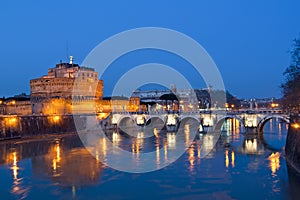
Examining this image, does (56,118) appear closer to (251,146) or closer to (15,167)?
(15,167)

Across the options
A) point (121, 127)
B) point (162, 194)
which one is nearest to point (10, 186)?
point (162, 194)

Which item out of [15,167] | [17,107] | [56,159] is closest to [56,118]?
[17,107]

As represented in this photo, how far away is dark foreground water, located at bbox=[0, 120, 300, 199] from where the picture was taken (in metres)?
16.2

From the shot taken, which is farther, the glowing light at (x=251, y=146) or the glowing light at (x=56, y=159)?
the glowing light at (x=251, y=146)

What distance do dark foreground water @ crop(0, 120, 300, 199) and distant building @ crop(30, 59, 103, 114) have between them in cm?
3266

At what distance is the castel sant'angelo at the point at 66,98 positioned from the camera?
60.1m

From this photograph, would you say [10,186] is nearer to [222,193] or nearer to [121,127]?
[222,193]

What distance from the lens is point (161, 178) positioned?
19266 mm

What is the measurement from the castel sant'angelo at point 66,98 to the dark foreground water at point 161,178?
32586 millimetres

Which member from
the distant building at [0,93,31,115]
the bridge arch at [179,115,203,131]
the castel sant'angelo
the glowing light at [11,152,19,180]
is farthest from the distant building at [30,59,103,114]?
the glowing light at [11,152,19,180]

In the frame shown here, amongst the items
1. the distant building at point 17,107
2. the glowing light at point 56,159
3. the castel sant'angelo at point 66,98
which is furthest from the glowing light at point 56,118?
the glowing light at point 56,159

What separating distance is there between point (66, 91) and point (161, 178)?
55198 mm

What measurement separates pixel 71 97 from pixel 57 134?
20471 millimetres

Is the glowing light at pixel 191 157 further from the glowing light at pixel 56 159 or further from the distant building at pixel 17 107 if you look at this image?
the distant building at pixel 17 107
